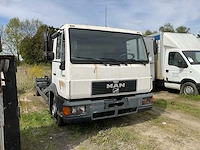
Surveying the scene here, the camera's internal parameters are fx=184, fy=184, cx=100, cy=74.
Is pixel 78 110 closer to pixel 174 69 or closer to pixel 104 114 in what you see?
pixel 104 114

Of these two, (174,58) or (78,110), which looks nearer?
(78,110)

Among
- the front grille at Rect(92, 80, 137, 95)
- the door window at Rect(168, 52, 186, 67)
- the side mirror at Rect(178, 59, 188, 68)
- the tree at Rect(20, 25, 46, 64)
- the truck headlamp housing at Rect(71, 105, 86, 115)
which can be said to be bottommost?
the truck headlamp housing at Rect(71, 105, 86, 115)

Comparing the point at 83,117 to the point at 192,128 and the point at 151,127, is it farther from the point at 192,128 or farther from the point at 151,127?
the point at 192,128

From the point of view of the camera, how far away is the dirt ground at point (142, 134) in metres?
3.49

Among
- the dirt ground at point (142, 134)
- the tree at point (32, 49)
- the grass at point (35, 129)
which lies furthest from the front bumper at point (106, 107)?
the tree at point (32, 49)

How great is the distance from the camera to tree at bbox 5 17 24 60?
27797 millimetres

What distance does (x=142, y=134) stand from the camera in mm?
4004

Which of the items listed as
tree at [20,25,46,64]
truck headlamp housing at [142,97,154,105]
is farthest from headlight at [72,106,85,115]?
tree at [20,25,46,64]

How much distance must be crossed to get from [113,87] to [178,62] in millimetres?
5036

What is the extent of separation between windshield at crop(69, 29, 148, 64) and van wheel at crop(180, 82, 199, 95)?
13.8ft

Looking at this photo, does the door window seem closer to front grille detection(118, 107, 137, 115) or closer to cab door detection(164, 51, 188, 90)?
cab door detection(164, 51, 188, 90)

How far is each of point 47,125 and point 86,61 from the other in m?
2.09

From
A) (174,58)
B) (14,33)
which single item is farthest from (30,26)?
(174,58)

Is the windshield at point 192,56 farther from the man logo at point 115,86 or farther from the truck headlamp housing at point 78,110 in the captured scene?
the truck headlamp housing at point 78,110
